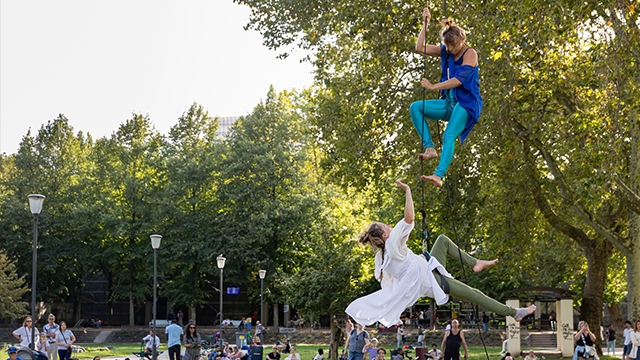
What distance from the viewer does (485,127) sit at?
639 inches

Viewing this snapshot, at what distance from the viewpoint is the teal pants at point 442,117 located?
6.55m

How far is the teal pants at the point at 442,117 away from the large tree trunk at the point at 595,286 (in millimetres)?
16212

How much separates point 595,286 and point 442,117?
17.3m

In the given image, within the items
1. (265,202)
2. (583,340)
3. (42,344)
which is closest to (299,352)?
(265,202)

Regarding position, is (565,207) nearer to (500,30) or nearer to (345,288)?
(500,30)

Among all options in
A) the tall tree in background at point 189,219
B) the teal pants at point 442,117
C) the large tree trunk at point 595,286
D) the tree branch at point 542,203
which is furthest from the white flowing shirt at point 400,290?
the tall tree in background at point 189,219

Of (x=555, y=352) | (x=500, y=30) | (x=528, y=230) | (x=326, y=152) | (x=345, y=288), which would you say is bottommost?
(x=555, y=352)

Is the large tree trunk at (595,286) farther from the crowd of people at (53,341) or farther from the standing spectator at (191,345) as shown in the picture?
the crowd of people at (53,341)

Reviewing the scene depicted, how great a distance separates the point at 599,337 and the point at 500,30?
12.9 meters

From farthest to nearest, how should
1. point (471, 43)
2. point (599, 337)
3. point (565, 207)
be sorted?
point (599, 337), point (565, 207), point (471, 43)

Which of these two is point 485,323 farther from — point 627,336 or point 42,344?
point 42,344

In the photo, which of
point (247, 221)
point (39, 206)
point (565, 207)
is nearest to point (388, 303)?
point (39, 206)

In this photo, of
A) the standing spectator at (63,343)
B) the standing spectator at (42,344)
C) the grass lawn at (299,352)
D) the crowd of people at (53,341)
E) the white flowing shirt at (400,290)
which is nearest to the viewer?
the white flowing shirt at (400,290)

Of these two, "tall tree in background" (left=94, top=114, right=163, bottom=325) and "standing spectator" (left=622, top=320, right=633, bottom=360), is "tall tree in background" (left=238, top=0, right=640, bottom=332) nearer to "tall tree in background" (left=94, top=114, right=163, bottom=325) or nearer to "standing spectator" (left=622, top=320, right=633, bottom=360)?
"standing spectator" (left=622, top=320, right=633, bottom=360)
